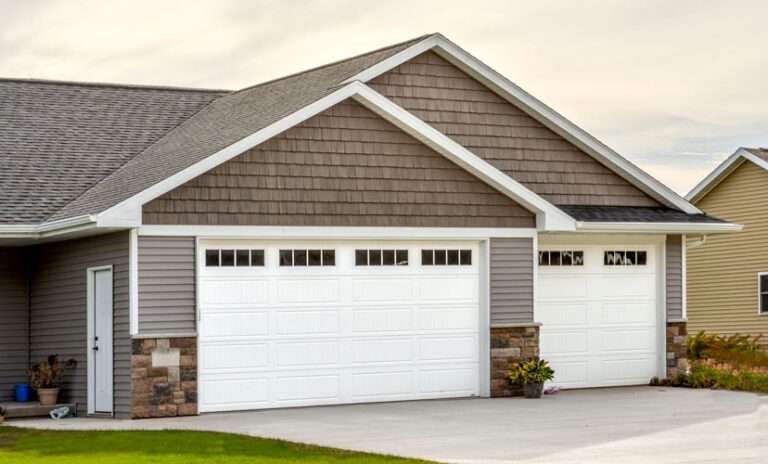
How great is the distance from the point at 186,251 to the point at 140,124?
5.65 meters

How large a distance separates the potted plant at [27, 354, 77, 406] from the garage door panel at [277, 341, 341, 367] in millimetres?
3275

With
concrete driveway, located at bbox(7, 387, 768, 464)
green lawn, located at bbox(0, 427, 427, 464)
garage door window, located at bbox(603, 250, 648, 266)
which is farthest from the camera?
garage door window, located at bbox(603, 250, 648, 266)

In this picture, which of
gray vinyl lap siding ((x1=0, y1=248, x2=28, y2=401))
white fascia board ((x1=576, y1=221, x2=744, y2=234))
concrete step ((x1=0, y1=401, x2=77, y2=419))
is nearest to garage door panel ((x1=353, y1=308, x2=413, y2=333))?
white fascia board ((x1=576, y1=221, x2=744, y2=234))

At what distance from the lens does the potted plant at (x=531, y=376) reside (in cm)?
1806

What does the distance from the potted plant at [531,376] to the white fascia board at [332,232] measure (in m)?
1.97

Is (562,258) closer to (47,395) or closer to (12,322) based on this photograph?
(47,395)

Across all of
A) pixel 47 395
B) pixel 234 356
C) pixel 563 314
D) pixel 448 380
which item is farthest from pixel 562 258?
pixel 47 395

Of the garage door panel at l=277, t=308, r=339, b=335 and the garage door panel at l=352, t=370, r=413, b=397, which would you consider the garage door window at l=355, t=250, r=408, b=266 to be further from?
the garage door panel at l=352, t=370, r=413, b=397

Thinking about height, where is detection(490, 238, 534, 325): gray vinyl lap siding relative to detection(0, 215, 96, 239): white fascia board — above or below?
below

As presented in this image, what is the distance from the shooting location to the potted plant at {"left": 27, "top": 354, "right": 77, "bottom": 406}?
1766cm

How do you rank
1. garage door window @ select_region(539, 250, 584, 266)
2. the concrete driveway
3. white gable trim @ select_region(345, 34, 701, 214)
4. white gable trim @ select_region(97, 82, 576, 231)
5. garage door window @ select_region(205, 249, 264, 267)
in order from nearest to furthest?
the concrete driveway
white gable trim @ select_region(97, 82, 576, 231)
garage door window @ select_region(205, 249, 264, 267)
garage door window @ select_region(539, 250, 584, 266)
white gable trim @ select_region(345, 34, 701, 214)

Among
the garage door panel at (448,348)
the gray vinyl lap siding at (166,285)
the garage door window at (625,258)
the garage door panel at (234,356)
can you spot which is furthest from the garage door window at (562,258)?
the gray vinyl lap siding at (166,285)

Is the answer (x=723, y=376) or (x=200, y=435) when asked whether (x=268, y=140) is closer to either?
(x=200, y=435)

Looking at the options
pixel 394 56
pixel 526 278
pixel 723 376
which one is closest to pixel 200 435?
pixel 526 278
